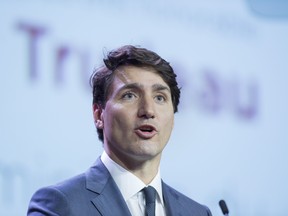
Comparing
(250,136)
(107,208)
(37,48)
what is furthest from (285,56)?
(107,208)

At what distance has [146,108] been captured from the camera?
2592mm

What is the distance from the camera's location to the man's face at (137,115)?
2586 mm

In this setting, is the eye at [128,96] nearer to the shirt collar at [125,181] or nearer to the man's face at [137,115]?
the man's face at [137,115]

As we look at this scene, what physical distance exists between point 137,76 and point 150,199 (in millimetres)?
489

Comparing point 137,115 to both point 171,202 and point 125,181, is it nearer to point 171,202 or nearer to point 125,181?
point 125,181

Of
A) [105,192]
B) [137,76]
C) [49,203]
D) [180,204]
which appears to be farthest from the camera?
[180,204]

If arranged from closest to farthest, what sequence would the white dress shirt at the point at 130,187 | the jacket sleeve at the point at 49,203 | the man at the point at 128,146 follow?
1. the jacket sleeve at the point at 49,203
2. the man at the point at 128,146
3. the white dress shirt at the point at 130,187

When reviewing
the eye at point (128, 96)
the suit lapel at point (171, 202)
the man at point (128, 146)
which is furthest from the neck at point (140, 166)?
the eye at point (128, 96)

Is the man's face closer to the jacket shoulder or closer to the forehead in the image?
the forehead

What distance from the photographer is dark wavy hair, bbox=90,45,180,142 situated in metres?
2.75

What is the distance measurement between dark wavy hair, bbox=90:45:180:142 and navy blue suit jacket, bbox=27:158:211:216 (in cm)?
31

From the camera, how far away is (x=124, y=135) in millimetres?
2604

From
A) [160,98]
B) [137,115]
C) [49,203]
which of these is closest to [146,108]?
[137,115]

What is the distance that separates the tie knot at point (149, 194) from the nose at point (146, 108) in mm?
285
